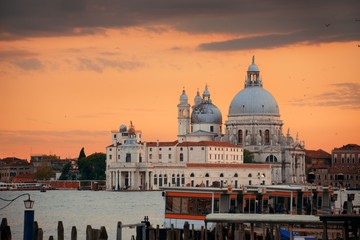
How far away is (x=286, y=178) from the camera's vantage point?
13100cm

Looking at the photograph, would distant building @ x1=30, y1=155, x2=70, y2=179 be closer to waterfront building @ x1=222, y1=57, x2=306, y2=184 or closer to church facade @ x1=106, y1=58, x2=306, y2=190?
church facade @ x1=106, y1=58, x2=306, y2=190

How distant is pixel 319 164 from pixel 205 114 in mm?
24427

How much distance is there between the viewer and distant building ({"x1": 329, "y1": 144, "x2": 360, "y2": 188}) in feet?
473

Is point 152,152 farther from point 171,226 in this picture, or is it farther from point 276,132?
point 171,226

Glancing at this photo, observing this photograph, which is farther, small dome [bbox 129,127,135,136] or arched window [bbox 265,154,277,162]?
arched window [bbox 265,154,277,162]

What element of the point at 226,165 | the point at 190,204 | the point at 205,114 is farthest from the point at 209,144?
the point at 190,204

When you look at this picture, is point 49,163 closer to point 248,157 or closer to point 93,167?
point 93,167

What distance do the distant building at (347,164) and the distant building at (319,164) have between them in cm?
74

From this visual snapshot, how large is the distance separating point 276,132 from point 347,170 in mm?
17028

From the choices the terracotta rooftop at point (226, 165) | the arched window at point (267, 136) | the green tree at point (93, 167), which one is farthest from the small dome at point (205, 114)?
the terracotta rooftop at point (226, 165)

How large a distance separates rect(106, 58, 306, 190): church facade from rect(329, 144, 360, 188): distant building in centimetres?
984

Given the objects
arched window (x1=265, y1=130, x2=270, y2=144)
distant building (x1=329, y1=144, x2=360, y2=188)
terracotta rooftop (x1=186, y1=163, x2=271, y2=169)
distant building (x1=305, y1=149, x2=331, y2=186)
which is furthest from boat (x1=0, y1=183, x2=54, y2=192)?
distant building (x1=329, y1=144, x2=360, y2=188)

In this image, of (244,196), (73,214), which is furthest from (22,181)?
(244,196)

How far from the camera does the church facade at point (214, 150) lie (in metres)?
120
